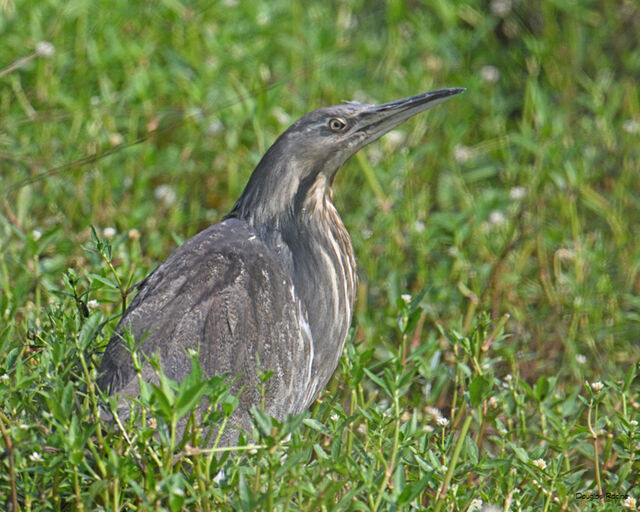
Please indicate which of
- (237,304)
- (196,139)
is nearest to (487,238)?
(196,139)

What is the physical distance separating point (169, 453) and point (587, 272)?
8.18ft

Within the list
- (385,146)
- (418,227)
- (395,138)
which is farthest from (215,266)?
(395,138)

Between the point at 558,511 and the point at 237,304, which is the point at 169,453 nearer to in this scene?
the point at 237,304

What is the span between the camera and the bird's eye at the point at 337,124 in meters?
3.00

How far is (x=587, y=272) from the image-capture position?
4027 mm

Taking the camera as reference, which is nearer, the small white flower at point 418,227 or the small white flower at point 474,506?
the small white flower at point 474,506

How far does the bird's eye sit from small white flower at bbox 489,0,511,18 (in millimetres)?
2650

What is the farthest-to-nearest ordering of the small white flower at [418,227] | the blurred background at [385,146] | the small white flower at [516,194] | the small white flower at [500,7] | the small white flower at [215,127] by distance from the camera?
1. the small white flower at [500,7]
2. the small white flower at [215,127]
3. the small white flower at [516,194]
4. the small white flower at [418,227]
5. the blurred background at [385,146]

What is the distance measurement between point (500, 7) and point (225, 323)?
11.1ft

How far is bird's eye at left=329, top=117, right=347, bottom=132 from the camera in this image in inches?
118

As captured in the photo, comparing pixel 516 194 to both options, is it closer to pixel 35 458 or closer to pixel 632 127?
pixel 632 127

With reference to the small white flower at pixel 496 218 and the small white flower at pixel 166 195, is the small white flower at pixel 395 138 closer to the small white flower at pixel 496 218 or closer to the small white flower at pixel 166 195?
the small white flower at pixel 496 218

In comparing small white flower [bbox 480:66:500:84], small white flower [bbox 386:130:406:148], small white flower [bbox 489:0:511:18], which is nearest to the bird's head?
small white flower [bbox 386:130:406:148]

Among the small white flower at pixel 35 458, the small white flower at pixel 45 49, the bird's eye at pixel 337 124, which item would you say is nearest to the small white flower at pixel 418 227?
the bird's eye at pixel 337 124
